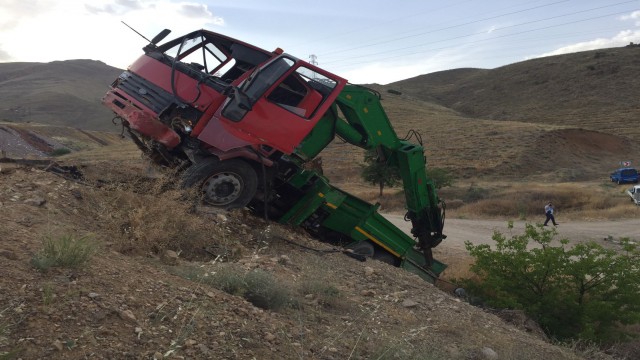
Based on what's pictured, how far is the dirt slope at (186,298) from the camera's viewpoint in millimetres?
3197

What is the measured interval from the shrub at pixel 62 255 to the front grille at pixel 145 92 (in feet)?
11.8

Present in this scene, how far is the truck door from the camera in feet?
23.5

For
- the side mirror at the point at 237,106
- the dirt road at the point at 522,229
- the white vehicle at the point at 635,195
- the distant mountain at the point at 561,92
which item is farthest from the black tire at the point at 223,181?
the distant mountain at the point at 561,92

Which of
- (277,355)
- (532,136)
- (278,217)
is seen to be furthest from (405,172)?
(532,136)

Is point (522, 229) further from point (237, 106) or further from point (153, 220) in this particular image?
point (153, 220)

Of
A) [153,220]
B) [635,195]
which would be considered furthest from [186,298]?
[635,195]

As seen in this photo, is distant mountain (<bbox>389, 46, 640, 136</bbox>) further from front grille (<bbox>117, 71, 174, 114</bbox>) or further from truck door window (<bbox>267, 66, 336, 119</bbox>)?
front grille (<bbox>117, 71, 174, 114</bbox>)

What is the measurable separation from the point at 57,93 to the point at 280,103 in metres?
134

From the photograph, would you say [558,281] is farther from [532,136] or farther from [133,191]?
[532,136]

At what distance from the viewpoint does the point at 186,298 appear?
3.94 m

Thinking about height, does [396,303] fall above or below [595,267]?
below

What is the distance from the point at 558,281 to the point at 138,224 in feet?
24.2

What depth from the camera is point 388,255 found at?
30.1 ft

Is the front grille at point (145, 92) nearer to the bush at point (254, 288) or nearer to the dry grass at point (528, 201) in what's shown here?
the bush at point (254, 288)
